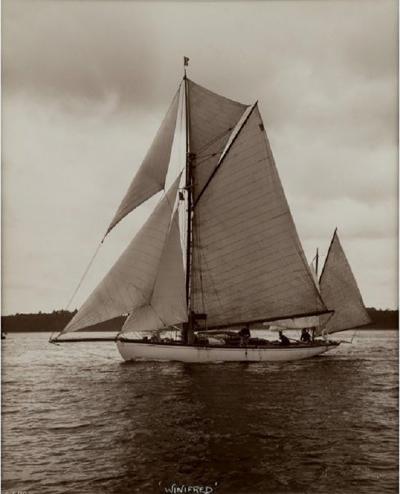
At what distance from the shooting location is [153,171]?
108 feet

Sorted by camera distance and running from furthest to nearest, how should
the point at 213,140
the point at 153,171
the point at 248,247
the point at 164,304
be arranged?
the point at 213,140 → the point at 153,171 → the point at 248,247 → the point at 164,304

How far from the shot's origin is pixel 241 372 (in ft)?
98.8

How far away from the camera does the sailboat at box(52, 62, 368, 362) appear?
31531 millimetres

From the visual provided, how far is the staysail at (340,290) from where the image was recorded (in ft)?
145

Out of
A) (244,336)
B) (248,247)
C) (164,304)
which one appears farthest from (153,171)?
(244,336)

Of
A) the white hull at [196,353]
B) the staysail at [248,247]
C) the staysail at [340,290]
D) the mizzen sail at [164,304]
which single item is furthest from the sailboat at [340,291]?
the mizzen sail at [164,304]

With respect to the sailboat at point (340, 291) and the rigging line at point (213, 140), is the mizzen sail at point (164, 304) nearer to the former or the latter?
the rigging line at point (213, 140)

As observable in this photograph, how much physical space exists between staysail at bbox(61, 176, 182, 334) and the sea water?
3650mm

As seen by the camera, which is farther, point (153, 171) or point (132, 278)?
point (153, 171)

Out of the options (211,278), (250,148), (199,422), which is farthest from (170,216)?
(199,422)

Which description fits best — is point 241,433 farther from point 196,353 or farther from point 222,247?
point 222,247

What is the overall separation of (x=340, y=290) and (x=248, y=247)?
15077 mm

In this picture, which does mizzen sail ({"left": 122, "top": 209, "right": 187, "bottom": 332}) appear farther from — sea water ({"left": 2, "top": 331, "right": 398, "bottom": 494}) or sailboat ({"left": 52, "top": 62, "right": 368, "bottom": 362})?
sea water ({"left": 2, "top": 331, "right": 398, "bottom": 494})

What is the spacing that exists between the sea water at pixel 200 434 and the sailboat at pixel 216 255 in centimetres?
449
